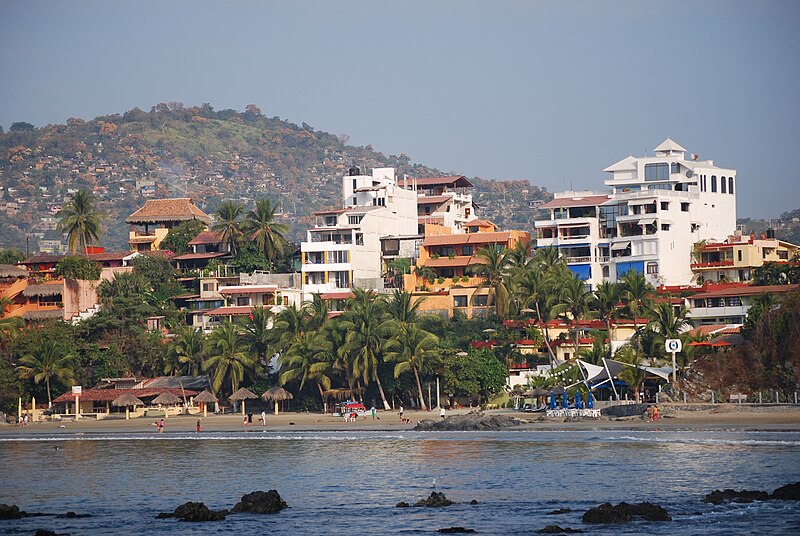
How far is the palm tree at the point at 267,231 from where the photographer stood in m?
116

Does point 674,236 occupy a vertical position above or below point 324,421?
above

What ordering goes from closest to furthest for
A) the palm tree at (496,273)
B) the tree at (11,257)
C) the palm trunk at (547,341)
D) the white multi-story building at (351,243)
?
the palm trunk at (547,341), the palm tree at (496,273), the white multi-story building at (351,243), the tree at (11,257)

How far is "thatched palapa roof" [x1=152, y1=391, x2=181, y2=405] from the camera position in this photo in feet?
295

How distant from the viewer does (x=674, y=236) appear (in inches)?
4136

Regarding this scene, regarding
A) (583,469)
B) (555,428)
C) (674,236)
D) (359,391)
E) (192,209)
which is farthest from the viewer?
(192,209)

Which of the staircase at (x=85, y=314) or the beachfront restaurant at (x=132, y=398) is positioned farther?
the staircase at (x=85, y=314)

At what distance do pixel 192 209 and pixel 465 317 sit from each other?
1845 inches

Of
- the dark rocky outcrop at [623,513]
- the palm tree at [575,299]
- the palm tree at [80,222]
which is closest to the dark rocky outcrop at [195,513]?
the dark rocky outcrop at [623,513]

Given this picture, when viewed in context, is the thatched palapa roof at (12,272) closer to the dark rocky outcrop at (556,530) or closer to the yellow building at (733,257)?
the yellow building at (733,257)

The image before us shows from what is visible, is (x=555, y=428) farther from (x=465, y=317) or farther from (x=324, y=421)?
(x=465, y=317)

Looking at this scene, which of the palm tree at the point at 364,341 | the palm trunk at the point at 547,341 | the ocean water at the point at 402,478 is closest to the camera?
the ocean water at the point at 402,478

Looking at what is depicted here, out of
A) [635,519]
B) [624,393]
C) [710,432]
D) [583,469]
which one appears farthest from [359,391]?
[635,519]

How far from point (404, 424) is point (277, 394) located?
1226 cm

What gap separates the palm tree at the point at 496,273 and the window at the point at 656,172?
1947cm
